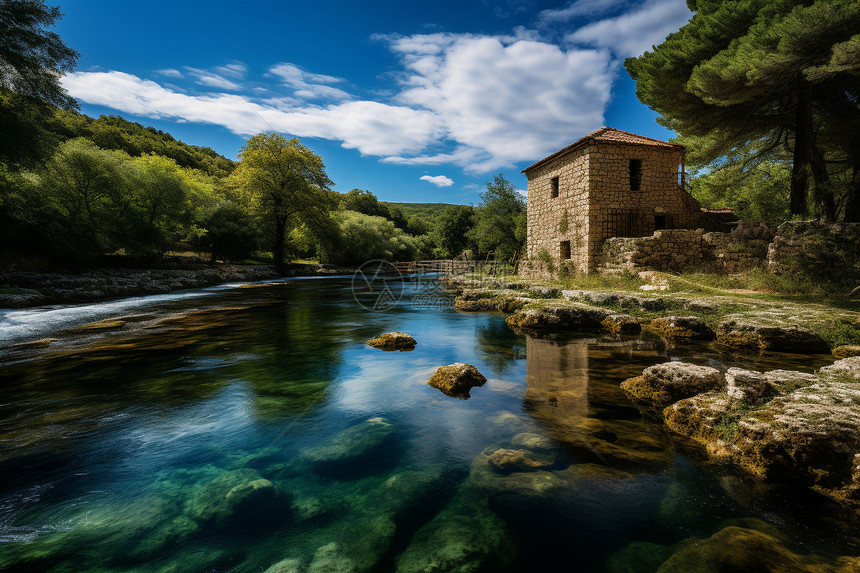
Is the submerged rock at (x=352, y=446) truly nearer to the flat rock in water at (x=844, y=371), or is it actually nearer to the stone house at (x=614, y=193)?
the flat rock in water at (x=844, y=371)

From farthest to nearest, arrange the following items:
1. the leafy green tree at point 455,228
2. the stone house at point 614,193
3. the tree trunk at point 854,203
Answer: the leafy green tree at point 455,228 < the stone house at point 614,193 < the tree trunk at point 854,203

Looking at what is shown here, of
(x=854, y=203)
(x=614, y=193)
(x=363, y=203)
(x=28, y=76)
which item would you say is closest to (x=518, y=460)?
(x=614, y=193)

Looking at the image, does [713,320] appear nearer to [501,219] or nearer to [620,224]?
[620,224]

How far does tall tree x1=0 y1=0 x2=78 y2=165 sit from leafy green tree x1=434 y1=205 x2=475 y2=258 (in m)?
40.7

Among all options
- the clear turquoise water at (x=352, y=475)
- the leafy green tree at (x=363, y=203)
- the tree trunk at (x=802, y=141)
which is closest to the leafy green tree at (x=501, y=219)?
the tree trunk at (x=802, y=141)

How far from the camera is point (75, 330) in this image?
9.23 m

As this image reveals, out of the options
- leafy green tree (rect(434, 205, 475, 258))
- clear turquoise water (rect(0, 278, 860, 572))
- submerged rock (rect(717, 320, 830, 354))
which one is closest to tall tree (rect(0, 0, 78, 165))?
clear turquoise water (rect(0, 278, 860, 572))

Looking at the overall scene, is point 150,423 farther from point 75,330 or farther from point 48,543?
point 75,330

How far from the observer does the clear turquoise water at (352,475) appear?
2.26 metres

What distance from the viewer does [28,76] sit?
13.2 m

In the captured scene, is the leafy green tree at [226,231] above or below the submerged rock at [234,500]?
above

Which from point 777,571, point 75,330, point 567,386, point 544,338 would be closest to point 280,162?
point 75,330

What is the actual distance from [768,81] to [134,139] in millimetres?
75306

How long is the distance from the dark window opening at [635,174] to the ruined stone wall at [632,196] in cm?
14
